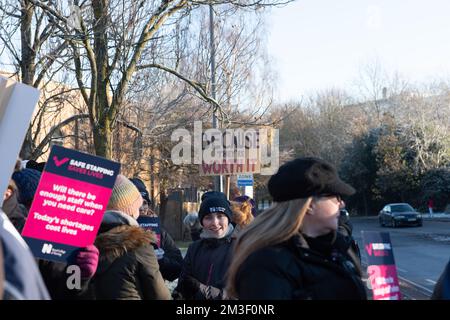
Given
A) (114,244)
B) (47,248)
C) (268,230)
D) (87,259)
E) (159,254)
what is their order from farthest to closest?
(159,254)
(114,244)
(87,259)
(47,248)
(268,230)

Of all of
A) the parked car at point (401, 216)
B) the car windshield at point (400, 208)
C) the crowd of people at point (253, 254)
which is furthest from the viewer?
the car windshield at point (400, 208)

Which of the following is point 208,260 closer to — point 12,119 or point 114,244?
point 114,244

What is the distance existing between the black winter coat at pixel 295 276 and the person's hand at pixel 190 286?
233 cm

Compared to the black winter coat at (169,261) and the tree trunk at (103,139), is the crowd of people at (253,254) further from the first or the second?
the tree trunk at (103,139)

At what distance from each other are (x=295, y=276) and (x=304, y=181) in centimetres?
44

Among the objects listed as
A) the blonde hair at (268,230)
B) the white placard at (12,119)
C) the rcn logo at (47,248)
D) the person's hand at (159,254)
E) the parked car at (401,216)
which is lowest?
the person's hand at (159,254)

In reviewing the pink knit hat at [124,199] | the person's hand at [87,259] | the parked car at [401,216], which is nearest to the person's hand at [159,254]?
the pink knit hat at [124,199]

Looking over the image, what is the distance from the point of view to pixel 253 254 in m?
2.68

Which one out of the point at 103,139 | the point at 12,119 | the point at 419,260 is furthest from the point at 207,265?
the point at 419,260

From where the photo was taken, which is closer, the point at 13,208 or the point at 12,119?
the point at 12,119

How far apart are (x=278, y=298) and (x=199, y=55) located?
1852cm

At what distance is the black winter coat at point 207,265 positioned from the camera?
16.3 ft

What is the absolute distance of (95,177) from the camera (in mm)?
3215

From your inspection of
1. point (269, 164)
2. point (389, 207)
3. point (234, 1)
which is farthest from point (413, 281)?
point (389, 207)
